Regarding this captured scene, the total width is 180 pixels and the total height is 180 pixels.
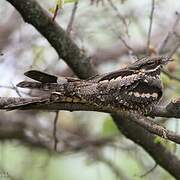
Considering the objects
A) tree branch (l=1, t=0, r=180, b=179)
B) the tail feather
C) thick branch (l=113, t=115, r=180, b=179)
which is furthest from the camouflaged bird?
thick branch (l=113, t=115, r=180, b=179)

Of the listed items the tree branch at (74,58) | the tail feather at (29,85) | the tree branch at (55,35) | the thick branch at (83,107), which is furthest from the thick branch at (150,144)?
the tail feather at (29,85)

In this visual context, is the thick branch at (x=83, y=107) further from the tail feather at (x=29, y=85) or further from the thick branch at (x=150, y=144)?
the thick branch at (x=150, y=144)

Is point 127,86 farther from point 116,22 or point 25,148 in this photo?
point 25,148

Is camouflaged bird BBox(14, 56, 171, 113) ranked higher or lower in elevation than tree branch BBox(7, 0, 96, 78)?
lower

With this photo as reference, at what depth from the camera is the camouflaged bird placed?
1794mm

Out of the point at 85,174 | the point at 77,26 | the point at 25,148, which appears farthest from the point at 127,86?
the point at 85,174

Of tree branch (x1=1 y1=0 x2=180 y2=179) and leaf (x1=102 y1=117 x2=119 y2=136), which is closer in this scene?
tree branch (x1=1 y1=0 x2=180 y2=179)

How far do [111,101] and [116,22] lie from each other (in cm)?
140

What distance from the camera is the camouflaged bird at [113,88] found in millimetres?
1794

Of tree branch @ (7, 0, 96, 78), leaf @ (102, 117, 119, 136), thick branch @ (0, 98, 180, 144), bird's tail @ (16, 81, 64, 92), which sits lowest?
leaf @ (102, 117, 119, 136)

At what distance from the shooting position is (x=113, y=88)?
71.8 inches

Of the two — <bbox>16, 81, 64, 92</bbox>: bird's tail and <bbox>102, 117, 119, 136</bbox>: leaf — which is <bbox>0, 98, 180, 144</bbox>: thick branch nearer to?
<bbox>16, 81, 64, 92</bbox>: bird's tail

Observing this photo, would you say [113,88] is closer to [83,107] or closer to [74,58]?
[83,107]

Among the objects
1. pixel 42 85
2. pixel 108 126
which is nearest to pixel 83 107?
pixel 42 85
